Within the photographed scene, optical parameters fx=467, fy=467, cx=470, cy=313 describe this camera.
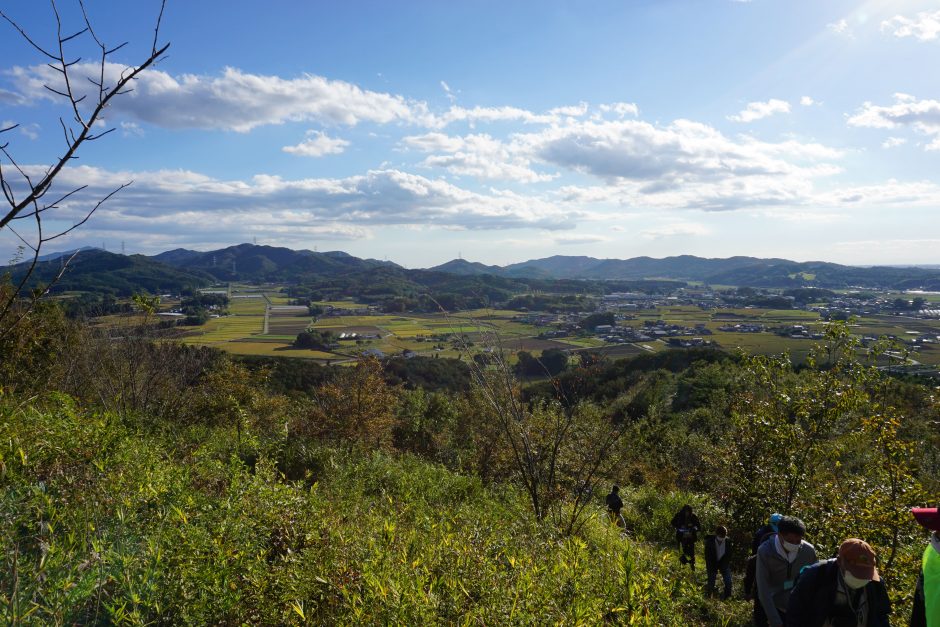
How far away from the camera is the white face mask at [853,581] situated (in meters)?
3.06

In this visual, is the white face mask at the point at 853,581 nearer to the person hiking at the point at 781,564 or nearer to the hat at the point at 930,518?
the hat at the point at 930,518

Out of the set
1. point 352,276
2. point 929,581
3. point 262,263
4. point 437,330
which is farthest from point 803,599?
point 262,263

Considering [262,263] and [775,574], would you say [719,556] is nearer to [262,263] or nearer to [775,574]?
[775,574]

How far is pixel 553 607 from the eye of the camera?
2.98 meters

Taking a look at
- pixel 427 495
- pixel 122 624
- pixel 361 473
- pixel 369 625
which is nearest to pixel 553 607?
pixel 369 625

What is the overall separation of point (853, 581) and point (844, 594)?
144 millimetres

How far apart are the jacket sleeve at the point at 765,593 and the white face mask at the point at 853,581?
3.80ft

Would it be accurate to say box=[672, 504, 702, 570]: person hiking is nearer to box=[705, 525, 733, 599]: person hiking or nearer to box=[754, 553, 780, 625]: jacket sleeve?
box=[705, 525, 733, 599]: person hiking

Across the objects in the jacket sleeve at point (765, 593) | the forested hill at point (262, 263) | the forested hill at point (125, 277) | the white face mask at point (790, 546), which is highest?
the forested hill at point (262, 263)

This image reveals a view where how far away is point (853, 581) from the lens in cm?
308

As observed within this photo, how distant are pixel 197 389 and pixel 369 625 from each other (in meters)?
15.3

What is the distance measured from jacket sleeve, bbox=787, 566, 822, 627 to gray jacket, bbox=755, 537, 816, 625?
905 millimetres

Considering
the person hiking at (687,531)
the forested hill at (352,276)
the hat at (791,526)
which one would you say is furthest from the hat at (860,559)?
the forested hill at (352,276)

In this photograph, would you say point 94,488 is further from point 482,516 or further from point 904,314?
point 904,314
